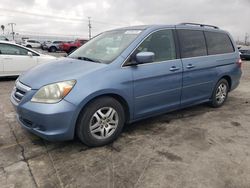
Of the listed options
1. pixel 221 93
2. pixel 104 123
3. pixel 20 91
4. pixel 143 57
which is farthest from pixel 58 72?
pixel 221 93

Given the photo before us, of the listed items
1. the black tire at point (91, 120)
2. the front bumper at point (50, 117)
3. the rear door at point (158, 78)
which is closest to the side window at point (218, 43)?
the rear door at point (158, 78)

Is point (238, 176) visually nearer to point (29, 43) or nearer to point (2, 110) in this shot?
point (2, 110)

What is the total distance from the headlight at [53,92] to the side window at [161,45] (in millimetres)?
1208

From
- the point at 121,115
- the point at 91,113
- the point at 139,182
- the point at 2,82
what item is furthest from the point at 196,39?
the point at 2,82

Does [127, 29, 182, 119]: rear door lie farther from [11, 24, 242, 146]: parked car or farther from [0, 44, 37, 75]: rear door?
[0, 44, 37, 75]: rear door

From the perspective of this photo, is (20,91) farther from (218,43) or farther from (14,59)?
(14,59)

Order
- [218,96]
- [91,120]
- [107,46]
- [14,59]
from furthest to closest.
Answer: [14,59]
[218,96]
[107,46]
[91,120]

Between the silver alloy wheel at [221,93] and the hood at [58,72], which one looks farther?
the silver alloy wheel at [221,93]

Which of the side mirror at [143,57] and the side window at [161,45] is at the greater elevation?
the side window at [161,45]

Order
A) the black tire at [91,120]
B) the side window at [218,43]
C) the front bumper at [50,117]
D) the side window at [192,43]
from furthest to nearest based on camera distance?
1. the side window at [218,43]
2. the side window at [192,43]
3. the black tire at [91,120]
4. the front bumper at [50,117]

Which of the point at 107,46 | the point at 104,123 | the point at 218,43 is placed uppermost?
the point at 218,43

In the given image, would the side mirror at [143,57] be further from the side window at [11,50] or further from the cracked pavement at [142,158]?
the side window at [11,50]

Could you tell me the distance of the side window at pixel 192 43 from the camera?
166 inches

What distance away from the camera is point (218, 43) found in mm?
5027
